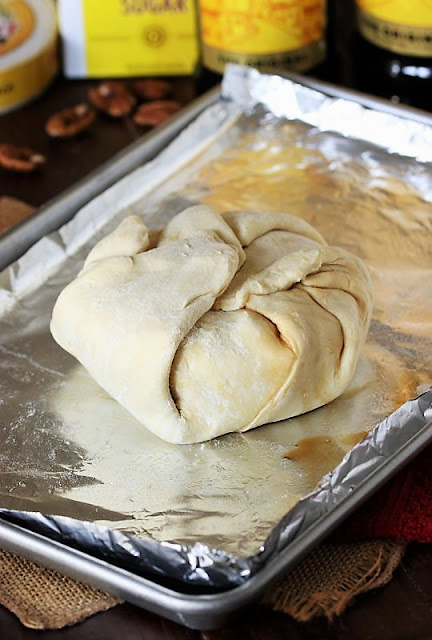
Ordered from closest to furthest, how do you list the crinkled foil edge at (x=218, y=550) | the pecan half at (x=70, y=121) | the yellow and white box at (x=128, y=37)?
the crinkled foil edge at (x=218, y=550)
the pecan half at (x=70, y=121)
the yellow and white box at (x=128, y=37)

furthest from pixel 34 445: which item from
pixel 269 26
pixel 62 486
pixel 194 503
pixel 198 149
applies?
pixel 269 26

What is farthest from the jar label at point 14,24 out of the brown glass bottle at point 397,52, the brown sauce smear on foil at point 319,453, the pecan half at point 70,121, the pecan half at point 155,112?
the brown sauce smear on foil at point 319,453

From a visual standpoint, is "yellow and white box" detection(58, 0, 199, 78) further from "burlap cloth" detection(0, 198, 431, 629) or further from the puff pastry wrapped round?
"burlap cloth" detection(0, 198, 431, 629)

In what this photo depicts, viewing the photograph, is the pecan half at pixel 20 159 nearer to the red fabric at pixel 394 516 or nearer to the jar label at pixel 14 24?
the jar label at pixel 14 24

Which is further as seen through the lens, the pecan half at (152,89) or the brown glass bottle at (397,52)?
the pecan half at (152,89)

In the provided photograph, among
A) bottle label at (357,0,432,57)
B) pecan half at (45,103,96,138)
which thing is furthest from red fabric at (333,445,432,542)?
pecan half at (45,103,96,138)

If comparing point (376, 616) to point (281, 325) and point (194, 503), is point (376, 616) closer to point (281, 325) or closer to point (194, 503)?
point (194, 503)
